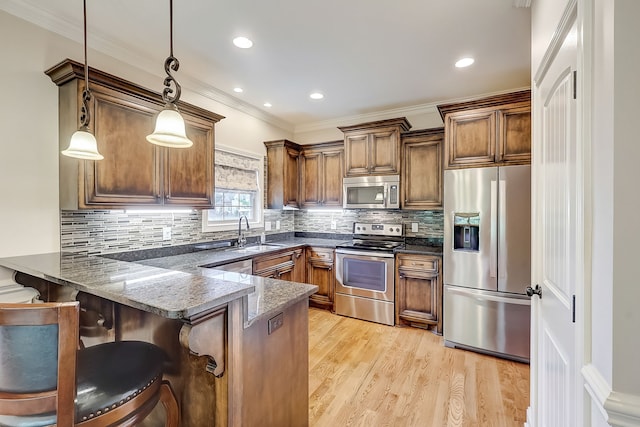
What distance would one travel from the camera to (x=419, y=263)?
10.7 feet

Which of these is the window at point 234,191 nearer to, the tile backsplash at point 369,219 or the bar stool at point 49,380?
the tile backsplash at point 369,219

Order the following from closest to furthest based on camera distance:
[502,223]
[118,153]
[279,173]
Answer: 1. [118,153]
2. [502,223]
3. [279,173]

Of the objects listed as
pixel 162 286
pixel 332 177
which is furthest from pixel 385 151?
pixel 162 286

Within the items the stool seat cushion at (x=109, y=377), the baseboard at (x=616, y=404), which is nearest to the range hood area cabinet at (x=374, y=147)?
the baseboard at (x=616, y=404)

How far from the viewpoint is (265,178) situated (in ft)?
13.5

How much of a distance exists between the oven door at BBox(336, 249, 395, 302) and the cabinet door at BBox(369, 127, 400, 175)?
3.58ft

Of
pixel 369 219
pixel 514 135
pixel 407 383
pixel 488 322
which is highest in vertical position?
pixel 514 135

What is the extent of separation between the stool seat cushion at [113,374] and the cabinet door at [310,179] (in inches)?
127

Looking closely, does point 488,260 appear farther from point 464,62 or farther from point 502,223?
point 464,62

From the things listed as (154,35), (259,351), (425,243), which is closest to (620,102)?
(259,351)

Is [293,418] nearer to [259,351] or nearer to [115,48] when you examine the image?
[259,351]

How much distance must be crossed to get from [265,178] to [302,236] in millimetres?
1170

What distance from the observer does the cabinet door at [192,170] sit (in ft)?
8.18

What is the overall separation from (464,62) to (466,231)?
161 centimetres
